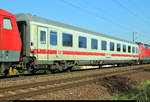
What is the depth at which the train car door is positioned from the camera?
10352mm

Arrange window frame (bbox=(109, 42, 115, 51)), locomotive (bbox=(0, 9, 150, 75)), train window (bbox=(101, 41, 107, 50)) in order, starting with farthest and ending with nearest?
window frame (bbox=(109, 42, 115, 51)) < train window (bbox=(101, 41, 107, 50)) < locomotive (bbox=(0, 9, 150, 75))

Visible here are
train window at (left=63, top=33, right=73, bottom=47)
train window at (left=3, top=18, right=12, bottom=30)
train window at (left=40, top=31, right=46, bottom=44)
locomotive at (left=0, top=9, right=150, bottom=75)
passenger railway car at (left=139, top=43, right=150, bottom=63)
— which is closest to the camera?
train window at (left=3, top=18, right=12, bottom=30)

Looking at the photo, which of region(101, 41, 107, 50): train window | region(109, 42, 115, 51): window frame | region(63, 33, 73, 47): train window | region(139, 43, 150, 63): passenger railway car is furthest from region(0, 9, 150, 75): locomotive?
region(139, 43, 150, 63): passenger railway car

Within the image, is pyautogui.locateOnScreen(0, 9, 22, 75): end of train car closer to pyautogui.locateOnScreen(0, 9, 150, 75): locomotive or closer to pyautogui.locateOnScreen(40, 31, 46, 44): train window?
pyautogui.locateOnScreen(0, 9, 150, 75): locomotive

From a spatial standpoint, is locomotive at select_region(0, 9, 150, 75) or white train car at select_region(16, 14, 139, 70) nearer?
locomotive at select_region(0, 9, 150, 75)

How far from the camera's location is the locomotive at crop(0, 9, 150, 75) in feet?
28.1

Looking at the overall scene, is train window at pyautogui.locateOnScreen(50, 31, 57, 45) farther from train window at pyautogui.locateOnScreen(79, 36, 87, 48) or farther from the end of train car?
train window at pyautogui.locateOnScreen(79, 36, 87, 48)

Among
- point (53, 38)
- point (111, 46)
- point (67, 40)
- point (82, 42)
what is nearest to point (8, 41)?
point (53, 38)

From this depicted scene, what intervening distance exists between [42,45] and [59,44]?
1.51 m

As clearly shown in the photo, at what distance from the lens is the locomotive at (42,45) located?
8.57 meters

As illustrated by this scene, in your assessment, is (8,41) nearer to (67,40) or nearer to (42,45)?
(42,45)

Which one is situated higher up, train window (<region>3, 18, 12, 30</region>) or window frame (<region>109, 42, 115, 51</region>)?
train window (<region>3, 18, 12, 30</region>)

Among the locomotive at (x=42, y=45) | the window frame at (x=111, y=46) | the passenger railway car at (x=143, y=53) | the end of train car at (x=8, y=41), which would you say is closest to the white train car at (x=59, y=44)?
the locomotive at (x=42, y=45)

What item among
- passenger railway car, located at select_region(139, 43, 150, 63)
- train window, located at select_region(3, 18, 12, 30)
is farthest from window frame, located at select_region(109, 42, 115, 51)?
train window, located at select_region(3, 18, 12, 30)
